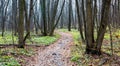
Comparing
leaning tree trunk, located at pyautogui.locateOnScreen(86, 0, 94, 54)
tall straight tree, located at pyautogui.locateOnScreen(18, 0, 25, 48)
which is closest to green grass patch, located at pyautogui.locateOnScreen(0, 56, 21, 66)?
tall straight tree, located at pyautogui.locateOnScreen(18, 0, 25, 48)

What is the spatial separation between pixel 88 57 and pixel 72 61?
1005 millimetres

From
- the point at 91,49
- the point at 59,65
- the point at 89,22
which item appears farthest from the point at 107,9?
the point at 59,65

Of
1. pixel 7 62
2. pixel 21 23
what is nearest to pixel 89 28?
pixel 7 62

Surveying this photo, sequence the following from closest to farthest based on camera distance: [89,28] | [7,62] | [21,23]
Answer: [7,62] → [89,28] → [21,23]

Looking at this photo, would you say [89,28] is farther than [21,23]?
No

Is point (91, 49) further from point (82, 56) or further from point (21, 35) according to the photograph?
point (21, 35)

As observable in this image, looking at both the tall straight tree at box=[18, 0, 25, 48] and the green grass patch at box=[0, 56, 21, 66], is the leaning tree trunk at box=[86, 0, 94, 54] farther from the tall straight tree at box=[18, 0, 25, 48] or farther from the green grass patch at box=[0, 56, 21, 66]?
the tall straight tree at box=[18, 0, 25, 48]

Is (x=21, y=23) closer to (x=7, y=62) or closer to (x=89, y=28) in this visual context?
(x=89, y=28)

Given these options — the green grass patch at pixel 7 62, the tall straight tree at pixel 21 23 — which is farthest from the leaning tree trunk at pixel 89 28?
the tall straight tree at pixel 21 23

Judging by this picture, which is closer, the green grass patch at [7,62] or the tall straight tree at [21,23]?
the green grass patch at [7,62]

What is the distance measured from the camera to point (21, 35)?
1497 centimetres

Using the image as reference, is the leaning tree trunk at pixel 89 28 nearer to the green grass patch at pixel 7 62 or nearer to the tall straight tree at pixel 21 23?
the green grass patch at pixel 7 62

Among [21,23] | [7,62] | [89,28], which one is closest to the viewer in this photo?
[7,62]

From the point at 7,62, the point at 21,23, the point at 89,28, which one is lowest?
the point at 7,62
